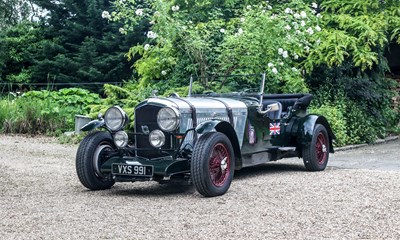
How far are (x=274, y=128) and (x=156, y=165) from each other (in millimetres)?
2370

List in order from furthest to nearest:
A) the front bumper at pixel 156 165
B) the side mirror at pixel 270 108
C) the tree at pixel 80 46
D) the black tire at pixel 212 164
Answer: the tree at pixel 80 46 < the side mirror at pixel 270 108 < the front bumper at pixel 156 165 < the black tire at pixel 212 164

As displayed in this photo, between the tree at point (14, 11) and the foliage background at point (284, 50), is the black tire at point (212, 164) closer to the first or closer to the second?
the foliage background at point (284, 50)

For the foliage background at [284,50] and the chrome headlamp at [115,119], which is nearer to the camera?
the chrome headlamp at [115,119]

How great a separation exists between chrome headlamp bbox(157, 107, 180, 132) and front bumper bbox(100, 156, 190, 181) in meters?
0.35

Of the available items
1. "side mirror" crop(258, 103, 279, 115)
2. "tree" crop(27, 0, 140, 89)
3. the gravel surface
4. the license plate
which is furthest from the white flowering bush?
"tree" crop(27, 0, 140, 89)

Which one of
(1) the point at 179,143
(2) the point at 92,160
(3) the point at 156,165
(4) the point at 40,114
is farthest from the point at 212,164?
(4) the point at 40,114

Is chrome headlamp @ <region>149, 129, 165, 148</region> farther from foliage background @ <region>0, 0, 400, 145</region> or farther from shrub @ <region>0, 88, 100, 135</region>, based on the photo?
shrub @ <region>0, 88, 100, 135</region>

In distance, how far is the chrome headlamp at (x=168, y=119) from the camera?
6598 millimetres

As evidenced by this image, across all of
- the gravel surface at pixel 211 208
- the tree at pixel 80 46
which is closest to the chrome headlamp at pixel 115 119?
the gravel surface at pixel 211 208

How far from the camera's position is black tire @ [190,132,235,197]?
20.6 ft

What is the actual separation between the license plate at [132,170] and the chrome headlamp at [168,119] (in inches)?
19.0

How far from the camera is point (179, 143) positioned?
6797 mm

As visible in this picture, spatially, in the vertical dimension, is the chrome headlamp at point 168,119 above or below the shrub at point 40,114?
above

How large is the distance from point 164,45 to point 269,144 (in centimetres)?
445
